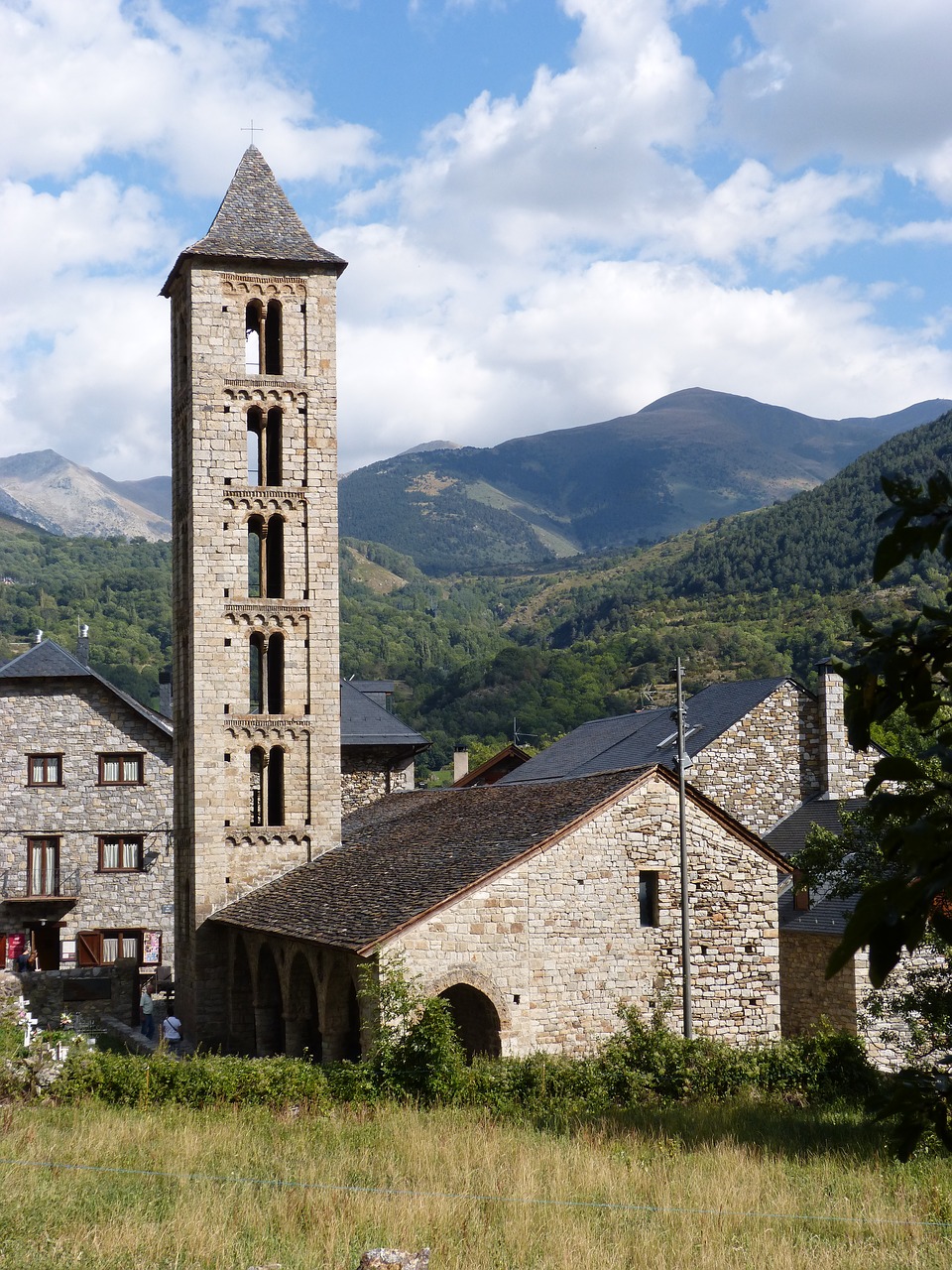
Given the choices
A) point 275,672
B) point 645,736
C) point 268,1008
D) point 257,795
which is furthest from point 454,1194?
point 645,736

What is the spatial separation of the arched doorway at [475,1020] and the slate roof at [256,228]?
1588cm

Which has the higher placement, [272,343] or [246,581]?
[272,343]

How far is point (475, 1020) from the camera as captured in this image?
2131 centimetres

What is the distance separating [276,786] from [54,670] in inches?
432

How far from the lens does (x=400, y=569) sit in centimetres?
19825

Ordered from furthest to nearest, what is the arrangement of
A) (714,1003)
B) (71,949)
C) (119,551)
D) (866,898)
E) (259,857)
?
(119,551), (71,949), (259,857), (714,1003), (866,898)

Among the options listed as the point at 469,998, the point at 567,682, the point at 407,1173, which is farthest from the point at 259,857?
the point at 567,682

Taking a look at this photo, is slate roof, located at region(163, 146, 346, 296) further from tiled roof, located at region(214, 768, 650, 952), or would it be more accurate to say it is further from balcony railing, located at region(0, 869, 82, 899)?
balcony railing, located at region(0, 869, 82, 899)

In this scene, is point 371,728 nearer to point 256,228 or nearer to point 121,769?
point 121,769

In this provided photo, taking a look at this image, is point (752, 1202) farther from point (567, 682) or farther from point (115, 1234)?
point (567, 682)

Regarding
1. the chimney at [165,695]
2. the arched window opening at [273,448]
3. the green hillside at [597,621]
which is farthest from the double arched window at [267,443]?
the green hillside at [597,621]

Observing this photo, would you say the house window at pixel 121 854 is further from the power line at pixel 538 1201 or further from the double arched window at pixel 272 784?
the power line at pixel 538 1201

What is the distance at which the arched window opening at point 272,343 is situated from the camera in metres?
29.9

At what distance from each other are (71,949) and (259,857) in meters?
11.6
